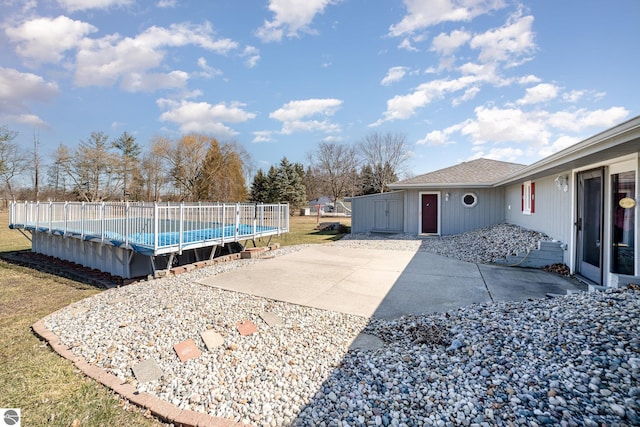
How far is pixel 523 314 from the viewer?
3236mm

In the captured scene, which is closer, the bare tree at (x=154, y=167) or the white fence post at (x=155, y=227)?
the white fence post at (x=155, y=227)

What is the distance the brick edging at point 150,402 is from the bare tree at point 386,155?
30622mm

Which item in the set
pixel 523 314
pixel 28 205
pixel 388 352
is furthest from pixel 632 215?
pixel 28 205

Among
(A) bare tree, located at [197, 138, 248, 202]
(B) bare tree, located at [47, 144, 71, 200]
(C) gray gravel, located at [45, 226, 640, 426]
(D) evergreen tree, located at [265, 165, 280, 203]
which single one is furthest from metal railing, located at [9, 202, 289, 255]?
(D) evergreen tree, located at [265, 165, 280, 203]

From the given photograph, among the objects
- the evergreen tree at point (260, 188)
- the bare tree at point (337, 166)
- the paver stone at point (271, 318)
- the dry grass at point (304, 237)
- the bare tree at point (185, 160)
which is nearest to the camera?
the paver stone at point (271, 318)

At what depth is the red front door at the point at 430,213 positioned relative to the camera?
41.2ft

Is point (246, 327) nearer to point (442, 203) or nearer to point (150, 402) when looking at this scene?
point (150, 402)

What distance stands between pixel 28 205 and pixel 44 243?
148cm

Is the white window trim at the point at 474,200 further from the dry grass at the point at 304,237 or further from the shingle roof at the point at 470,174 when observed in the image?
the dry grass at the point at 304,237

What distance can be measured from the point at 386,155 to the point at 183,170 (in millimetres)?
21107

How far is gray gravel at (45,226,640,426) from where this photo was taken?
1949 mm

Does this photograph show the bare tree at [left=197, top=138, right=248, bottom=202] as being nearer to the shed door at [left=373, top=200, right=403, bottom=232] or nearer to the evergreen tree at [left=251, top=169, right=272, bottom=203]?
the evergreen tree at [left=251, top=169, right=272, bottom=203]

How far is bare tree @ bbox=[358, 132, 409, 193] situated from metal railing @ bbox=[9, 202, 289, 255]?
2458 centimetres

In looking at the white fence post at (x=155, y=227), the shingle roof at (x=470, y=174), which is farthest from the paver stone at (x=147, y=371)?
the shingle roof at (x=470, y=174)
